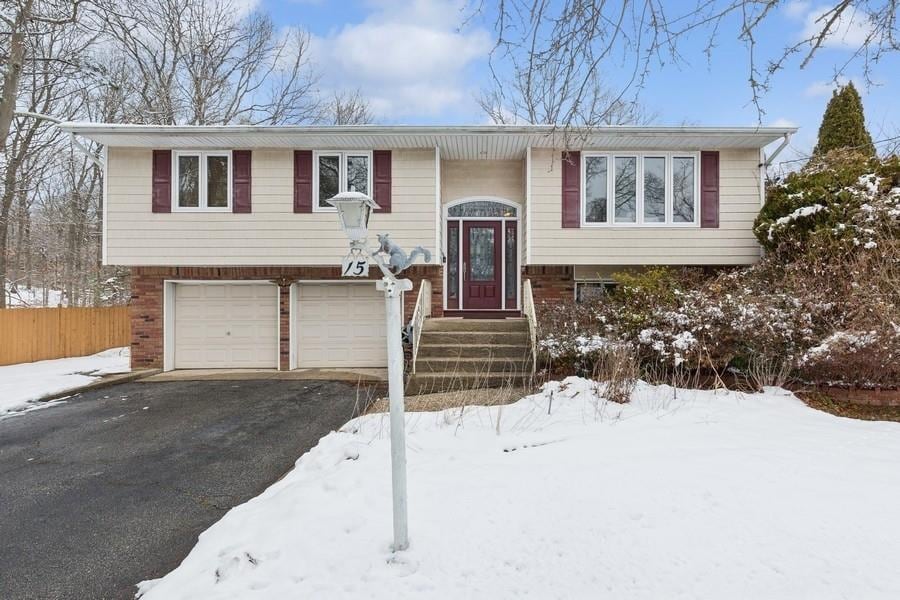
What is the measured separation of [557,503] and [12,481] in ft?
17.0

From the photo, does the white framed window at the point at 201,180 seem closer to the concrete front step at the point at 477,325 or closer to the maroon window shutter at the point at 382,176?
the maroon window shutter at the point at 382,176

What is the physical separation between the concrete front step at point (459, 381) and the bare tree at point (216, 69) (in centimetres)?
1428

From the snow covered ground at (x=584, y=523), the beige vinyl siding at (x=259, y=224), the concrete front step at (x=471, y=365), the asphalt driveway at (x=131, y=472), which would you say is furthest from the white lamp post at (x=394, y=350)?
the beige vinyl siding at (x=259, y=224)

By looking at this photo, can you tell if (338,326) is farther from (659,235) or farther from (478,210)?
(659,235)

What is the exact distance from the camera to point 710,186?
918 cm

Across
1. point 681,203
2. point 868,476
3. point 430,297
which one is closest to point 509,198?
point 430,297

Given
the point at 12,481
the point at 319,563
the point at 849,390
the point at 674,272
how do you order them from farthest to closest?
the point at 674,272 < the point at 849,390 < the point at 12,481 < the point at 319,563

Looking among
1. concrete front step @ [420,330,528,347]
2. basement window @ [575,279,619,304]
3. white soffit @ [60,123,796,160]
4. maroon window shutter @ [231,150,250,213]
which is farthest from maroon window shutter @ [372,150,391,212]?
basement window @ [575,279,619,304]

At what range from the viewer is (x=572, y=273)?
32.9 feet

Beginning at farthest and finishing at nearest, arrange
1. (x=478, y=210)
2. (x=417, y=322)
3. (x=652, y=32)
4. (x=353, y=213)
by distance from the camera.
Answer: (x=478, y=210) < (x=417, y=322) < (x=652, y=32) < (x=353, y=213)

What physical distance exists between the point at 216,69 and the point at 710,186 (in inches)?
683

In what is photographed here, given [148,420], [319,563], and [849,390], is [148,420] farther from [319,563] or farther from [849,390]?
[849,390]

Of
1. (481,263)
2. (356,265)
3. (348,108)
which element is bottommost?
(356,265)

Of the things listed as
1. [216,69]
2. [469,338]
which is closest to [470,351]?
[469,338]
